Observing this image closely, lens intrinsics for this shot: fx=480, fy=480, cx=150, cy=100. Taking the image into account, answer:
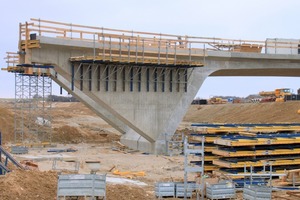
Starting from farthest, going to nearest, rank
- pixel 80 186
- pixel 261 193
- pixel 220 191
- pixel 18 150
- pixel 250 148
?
1. pixel 18 150
2. pixel 250 148
3. pixel 220 191
4. pixel 261 193
5. pixel 80 186

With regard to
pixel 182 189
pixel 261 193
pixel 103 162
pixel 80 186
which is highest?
pixel 80 186

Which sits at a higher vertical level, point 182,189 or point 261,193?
point 261,193

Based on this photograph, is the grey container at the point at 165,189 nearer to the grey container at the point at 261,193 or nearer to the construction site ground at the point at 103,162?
the construction site ground at the point at 103,162

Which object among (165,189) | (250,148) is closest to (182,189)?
(165,189)

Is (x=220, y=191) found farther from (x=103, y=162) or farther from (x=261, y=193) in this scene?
(x=103, y=162)

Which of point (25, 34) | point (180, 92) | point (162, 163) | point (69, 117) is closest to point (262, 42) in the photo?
point (180, 92)

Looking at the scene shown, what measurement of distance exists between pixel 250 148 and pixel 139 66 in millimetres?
11386

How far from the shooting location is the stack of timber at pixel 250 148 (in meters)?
18.3

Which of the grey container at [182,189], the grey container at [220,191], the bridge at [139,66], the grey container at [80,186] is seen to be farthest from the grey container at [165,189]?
the bridge at [139,66]

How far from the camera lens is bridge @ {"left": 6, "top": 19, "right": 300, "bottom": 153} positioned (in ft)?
86.0

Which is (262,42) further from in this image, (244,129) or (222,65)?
(244,129)

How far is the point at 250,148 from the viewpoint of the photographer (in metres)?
18.8

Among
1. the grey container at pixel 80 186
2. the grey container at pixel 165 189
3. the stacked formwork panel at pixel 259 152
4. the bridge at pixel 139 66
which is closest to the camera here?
the grey container at pixel 80 186

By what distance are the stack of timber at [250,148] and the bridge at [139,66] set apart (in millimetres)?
8458
